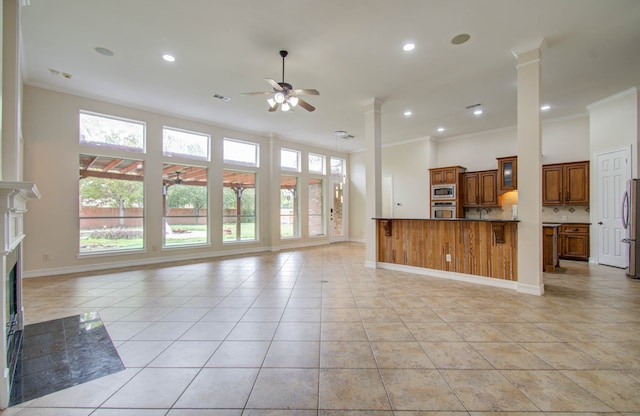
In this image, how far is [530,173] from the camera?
3.73m

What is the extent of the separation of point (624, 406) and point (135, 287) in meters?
5.21

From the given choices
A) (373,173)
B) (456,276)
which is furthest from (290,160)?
(456,276)

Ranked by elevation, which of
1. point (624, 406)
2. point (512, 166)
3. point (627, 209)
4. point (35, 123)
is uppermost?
point (35, 123)

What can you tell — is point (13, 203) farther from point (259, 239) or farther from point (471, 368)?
point (259, 239)

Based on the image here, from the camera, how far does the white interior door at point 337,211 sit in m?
9.74

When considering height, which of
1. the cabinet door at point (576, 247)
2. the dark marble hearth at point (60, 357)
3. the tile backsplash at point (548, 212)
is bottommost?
the dark marble hearth at point (60, 357)

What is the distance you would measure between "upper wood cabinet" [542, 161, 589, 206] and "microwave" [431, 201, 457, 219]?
199 centimetres

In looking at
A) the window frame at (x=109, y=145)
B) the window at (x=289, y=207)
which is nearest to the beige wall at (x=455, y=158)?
the window at (x=289, y=207)

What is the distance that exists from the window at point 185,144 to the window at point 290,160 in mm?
2261

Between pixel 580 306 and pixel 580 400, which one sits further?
pixel 580 306

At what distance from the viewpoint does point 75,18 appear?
10.5ft

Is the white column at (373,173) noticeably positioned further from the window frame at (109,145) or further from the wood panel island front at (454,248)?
the window frame at (109,145)

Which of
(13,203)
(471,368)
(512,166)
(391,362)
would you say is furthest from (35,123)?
(512,166)

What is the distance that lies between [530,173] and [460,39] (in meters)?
1.98
